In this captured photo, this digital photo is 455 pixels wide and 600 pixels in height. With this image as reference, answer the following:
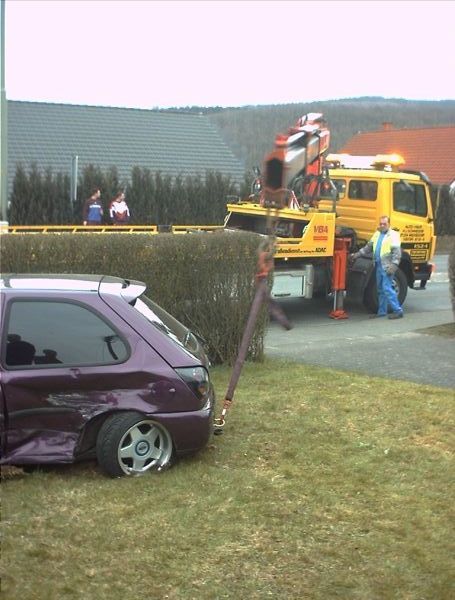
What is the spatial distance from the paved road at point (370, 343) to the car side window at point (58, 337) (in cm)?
411

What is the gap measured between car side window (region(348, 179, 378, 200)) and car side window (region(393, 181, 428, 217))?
0.40 meters

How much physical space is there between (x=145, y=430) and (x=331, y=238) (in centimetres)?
882

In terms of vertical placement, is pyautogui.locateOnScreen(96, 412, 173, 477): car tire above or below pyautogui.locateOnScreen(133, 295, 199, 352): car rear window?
below

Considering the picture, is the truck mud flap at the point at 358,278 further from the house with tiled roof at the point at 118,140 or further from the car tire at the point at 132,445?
the house with tiled roof at the point at 118,140

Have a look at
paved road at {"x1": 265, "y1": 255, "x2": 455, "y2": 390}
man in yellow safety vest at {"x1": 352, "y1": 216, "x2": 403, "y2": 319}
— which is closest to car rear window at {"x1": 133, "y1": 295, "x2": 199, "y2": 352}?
paved road at {"x1": 265, "y1": 255, "x2": 455, "y2": 390}

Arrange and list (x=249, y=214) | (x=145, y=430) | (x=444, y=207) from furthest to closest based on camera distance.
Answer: (x=444, y=207) → (x=249, y=214) → (x=145, y=430)

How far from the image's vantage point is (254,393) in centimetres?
714

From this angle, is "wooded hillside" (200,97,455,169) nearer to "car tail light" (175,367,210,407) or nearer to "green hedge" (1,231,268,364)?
"green hedge" (1,231,268,364)

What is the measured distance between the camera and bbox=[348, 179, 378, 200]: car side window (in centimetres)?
1429

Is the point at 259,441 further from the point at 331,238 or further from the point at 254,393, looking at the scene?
the point at 331,238

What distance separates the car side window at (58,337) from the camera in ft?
15.3

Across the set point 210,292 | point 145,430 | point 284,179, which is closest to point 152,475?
point 145,430

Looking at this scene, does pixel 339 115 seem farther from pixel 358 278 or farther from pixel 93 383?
pixel 93 383

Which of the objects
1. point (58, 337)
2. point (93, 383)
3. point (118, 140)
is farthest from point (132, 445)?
point (118, 140)
